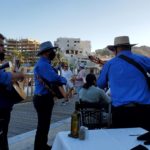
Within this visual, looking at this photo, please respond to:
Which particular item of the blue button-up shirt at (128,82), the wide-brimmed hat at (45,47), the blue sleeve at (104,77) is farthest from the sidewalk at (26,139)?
the blue button-up shirt at (128,82)

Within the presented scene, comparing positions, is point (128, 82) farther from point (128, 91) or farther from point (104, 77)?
point (104, 77)

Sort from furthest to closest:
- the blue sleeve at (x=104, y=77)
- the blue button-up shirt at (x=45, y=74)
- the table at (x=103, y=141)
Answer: the blue button-up shirt at (x=45, y=74)
the blue sleeve at (x=104, y=77)
the table at (x=103, y=141)

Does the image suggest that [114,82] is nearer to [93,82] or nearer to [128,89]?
[128,89]

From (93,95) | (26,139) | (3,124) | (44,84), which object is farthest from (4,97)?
(26,139)

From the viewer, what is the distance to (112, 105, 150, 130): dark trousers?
14.0 ft

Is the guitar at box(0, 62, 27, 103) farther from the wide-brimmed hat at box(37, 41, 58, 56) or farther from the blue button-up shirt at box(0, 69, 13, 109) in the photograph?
the wide-brimmed hat at box(37, 41, 58, 56)

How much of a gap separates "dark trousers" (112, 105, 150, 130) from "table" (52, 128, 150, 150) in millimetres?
630

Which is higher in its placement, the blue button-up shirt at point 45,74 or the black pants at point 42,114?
the blue button-up shirt at point 45,74

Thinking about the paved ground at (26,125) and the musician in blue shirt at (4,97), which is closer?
the musician in blue shirt at (4,97)

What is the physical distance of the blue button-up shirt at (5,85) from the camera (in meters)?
3.74

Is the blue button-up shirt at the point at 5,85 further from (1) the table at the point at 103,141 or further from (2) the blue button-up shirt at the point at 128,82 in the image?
(2) the blue button-up shirt at the point at 128,82

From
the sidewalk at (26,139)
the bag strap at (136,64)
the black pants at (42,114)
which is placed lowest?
the sidewalk at (26,139)

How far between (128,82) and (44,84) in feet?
5.19

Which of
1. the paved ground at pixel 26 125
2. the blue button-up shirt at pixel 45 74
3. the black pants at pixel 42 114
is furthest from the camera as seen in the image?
the paved ground at pixel 26 125
